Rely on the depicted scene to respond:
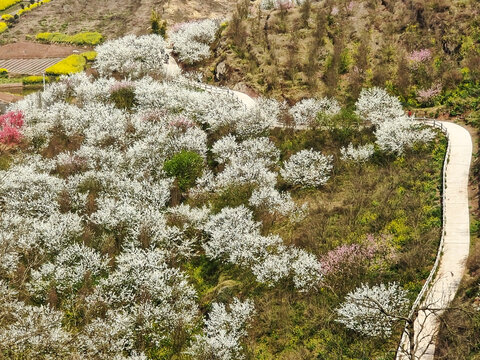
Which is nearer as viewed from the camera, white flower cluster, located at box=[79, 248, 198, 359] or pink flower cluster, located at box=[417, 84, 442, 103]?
white flower cluster, located at box=[79, 248, 198, 359]

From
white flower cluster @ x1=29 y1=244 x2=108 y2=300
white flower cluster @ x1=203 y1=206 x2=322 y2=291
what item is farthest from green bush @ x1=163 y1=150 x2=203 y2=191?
white flower cluster @ x1=29 y1=244 x2=108 y2=300

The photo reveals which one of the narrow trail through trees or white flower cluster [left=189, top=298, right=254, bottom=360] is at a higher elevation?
the narrow trail through trees

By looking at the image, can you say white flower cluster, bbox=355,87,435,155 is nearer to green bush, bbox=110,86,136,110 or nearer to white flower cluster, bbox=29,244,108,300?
white flower cluster, bbox=29,244,108,300

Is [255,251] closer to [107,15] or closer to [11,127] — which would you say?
[11,127]

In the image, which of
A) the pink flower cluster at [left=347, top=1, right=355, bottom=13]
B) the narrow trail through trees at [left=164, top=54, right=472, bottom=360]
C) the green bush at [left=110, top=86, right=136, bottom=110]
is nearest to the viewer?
the narrow trail through trees at [left=164, top=54, right=472, bottom=360]

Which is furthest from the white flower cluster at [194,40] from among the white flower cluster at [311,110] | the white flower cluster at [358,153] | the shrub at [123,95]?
the white flower cluster at [358,153]

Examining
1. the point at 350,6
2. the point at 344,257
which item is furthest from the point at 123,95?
the point at 344,257

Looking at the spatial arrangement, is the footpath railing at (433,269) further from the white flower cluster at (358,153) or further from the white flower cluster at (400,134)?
the white flower cluster at (358,153)
